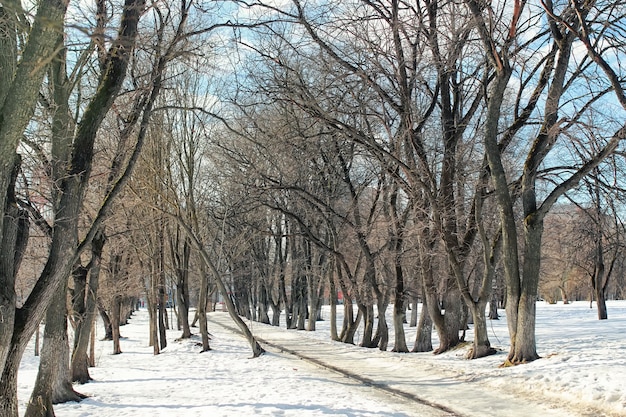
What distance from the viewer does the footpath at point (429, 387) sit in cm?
726

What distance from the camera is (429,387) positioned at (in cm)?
925

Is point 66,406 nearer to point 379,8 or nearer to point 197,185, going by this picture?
point 379,8

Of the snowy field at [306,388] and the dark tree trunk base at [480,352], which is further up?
the dark tree trunk base at [480,352]

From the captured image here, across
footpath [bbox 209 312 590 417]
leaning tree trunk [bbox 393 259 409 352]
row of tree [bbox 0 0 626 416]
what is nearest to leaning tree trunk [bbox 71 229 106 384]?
row of tree [bbox 0 0 626 416]

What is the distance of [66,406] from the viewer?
1066cm

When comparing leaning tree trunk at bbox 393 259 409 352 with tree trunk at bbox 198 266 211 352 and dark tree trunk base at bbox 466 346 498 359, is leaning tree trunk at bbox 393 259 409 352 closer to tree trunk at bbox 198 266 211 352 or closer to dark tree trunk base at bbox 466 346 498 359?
dark tree trunk base at bbox 466 346 498 359

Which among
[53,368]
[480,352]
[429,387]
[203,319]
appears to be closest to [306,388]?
[429,387]

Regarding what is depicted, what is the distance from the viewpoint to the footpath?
286 inches

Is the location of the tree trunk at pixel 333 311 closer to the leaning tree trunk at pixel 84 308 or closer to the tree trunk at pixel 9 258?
the leaning tree trunk at pixel 84 308

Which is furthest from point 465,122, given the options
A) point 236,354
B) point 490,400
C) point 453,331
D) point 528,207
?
point 236,354

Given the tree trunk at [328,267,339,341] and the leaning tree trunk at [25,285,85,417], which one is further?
the tree trunk at [328,267,339,341]

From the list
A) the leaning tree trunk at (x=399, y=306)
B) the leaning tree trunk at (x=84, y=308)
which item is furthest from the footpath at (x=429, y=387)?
the leaning tree trunk at (x=84, y=308)

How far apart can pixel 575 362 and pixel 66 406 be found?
938cm

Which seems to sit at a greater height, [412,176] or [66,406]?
[412,176]
